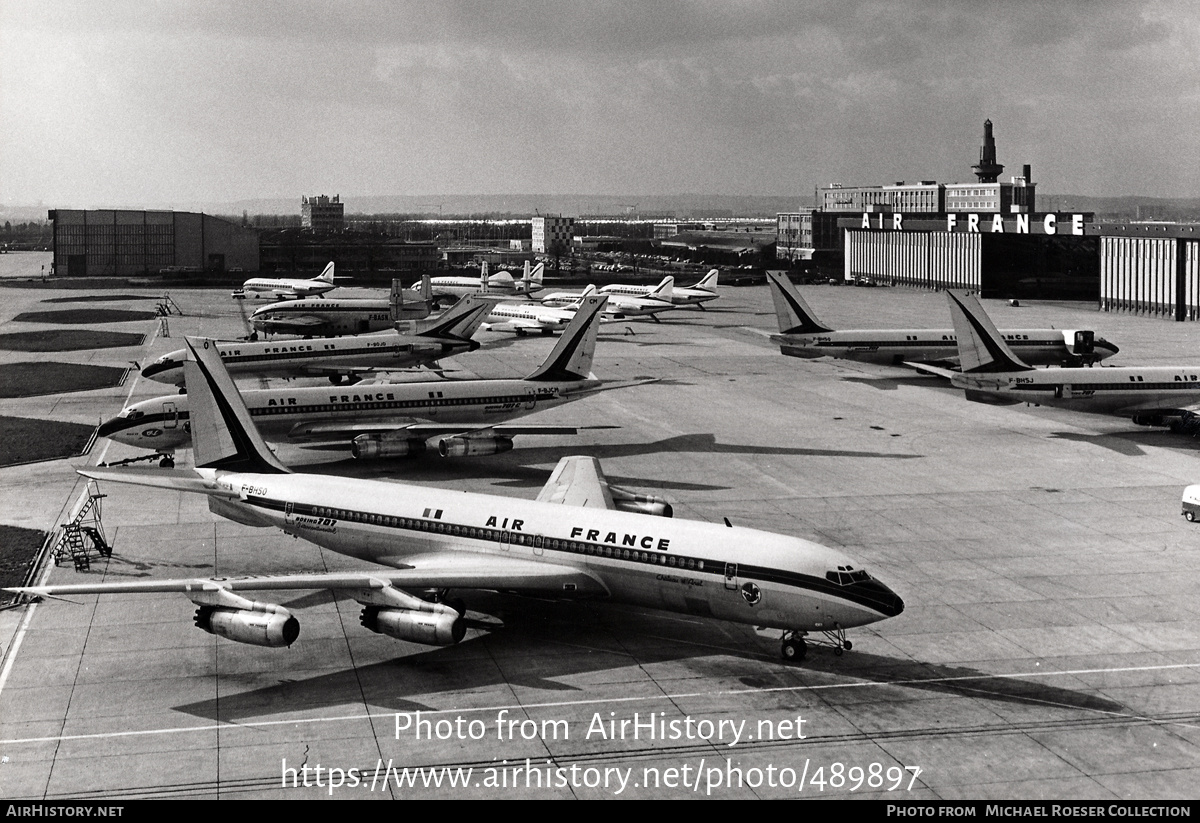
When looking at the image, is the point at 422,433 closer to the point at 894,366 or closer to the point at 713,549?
the point at 713,549

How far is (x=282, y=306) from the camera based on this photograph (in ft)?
444

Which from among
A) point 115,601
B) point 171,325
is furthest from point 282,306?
point 115,601

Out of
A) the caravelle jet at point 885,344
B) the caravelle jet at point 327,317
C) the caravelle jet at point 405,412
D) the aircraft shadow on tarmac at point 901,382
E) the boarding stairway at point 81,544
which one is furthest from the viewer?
the caravelle jet at point 327,317

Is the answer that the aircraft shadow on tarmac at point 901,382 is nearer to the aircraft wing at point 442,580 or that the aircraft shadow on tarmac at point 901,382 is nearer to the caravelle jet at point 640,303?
the caravelle jet at point 640,303

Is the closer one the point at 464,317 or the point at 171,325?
the point at 464,317

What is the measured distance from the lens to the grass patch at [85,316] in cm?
14725

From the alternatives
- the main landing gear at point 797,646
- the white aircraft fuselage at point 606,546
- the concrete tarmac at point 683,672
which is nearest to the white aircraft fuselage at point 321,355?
the concrete tarmac at point 683,672

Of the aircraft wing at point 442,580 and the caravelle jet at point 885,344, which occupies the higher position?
the caravelle jet at point 885,344

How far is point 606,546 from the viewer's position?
37.1 metres

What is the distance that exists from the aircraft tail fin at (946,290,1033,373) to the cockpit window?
41.2 meters

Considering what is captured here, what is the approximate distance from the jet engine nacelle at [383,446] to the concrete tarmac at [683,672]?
3.72ft

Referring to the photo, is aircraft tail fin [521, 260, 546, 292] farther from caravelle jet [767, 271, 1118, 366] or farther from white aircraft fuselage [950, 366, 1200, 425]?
white aircraft fuselage [950, 366, 1200, 425]

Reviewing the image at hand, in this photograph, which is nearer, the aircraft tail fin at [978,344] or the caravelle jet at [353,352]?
the aircraft tail fin at [978,344]
